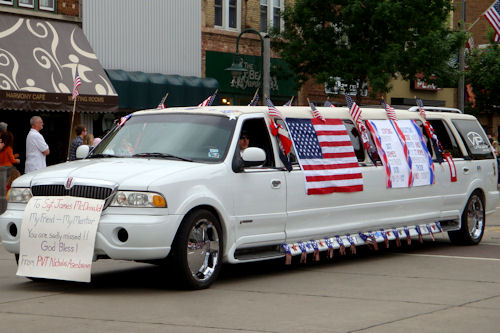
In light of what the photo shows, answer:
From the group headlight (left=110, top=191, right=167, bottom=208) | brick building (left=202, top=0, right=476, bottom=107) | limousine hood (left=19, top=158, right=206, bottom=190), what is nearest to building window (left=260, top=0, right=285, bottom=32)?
brick building (left=202, top=0, right=476, bottom=107)

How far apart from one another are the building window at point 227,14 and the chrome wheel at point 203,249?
22229mm

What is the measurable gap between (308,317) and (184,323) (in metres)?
1.02

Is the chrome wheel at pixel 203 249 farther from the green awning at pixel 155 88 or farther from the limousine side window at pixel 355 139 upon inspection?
the green awning at pixel 155 88

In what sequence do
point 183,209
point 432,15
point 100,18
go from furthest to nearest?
point 432,15 → point 100,18 → point 183,209

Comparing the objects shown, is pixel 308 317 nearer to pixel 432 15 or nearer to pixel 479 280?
pixel 479 280

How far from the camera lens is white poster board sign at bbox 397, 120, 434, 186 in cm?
1322

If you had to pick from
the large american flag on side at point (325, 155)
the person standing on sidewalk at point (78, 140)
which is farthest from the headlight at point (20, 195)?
the person standing on sidewalk at point (78, 140)

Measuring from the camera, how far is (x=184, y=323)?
7.61 meters

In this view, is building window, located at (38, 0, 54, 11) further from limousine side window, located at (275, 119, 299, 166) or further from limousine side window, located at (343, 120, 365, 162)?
limousine side window, located at (275, 119, 299, 166)

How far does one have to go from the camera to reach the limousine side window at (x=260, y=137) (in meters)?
10.9

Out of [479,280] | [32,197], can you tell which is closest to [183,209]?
[32,197]

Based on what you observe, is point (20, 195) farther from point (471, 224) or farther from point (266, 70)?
point (266, 70)

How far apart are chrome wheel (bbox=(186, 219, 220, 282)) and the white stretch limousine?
13 mm

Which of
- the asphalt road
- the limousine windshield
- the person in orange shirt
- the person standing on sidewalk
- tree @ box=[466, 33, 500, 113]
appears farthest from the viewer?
tree @ box=[466, 33, 500, 113]
